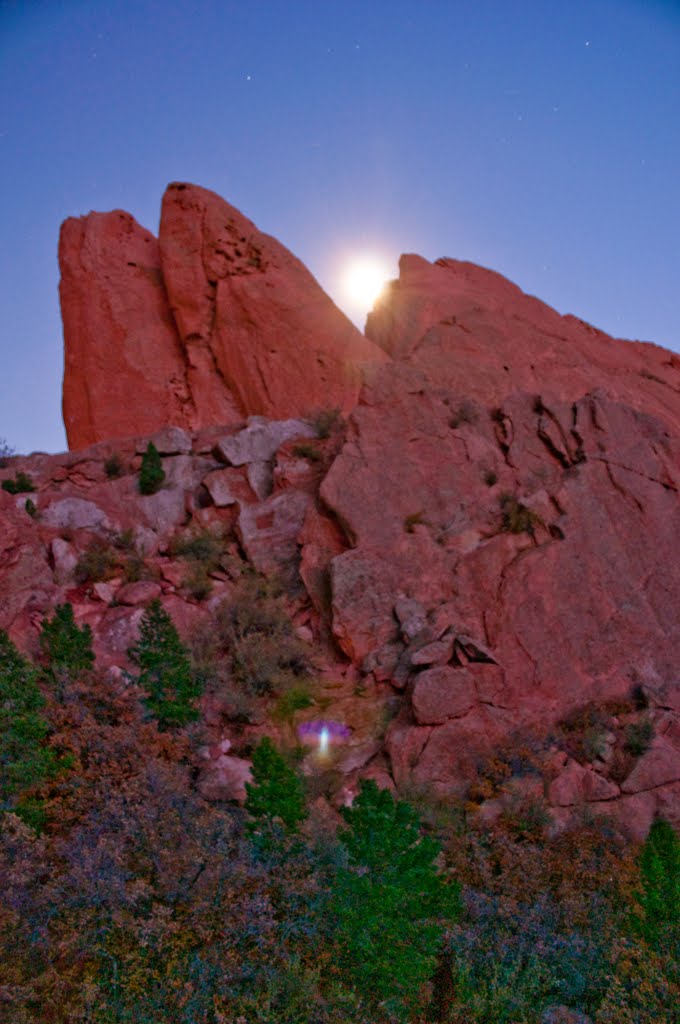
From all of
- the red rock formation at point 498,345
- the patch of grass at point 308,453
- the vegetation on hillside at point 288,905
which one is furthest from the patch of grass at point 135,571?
the red rock formation at point 498,345

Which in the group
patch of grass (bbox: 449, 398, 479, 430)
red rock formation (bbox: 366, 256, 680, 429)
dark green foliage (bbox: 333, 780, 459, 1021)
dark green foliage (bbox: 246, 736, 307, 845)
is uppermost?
red rock formation (bbox: 366, 256, 680, 429)

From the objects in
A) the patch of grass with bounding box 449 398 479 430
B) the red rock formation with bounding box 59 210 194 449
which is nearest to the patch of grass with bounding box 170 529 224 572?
the patch of grass with bounding box 449 398 479 430

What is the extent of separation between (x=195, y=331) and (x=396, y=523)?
1564 centimetres

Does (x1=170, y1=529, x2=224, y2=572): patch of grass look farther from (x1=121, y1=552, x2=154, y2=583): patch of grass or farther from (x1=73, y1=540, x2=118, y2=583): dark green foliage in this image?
(x1=73, y1=540, x2=118, y2=583): dark green foliage

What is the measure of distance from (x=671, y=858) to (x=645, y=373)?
28.2m

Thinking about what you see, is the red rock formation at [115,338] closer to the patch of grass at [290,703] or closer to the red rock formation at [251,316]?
the red rock formation at [251,316]

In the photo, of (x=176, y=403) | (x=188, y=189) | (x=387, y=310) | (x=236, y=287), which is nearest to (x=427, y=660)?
(x=176, y=403)

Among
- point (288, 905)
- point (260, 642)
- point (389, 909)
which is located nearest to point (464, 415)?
point (260, 642)

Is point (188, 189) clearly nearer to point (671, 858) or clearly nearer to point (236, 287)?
point (236, 287)

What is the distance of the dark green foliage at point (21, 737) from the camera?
11280 mm

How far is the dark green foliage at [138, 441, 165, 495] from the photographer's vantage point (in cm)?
2292

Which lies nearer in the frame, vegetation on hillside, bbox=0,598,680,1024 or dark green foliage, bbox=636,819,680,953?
vegetation on hillside, bbox=0,598,680,1024

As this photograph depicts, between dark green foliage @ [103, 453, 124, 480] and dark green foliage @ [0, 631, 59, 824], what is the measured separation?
11222 millimetres

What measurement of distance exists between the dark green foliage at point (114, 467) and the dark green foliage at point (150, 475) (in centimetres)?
130
